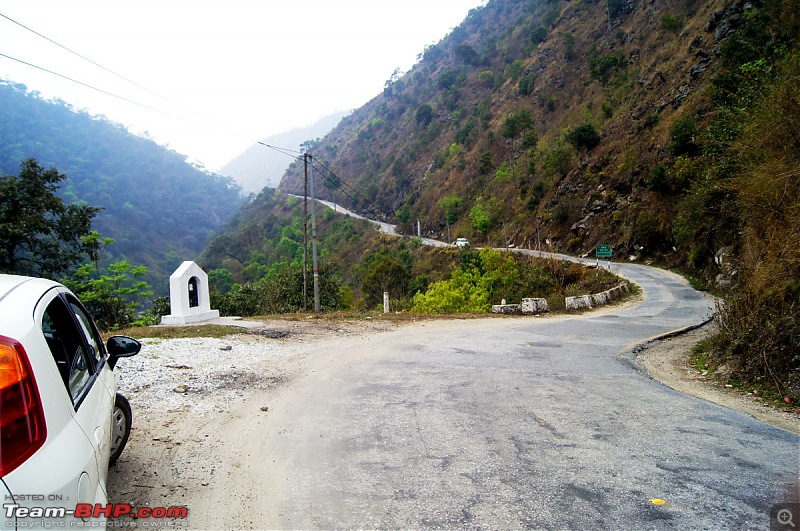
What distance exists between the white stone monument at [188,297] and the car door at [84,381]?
11.6 m

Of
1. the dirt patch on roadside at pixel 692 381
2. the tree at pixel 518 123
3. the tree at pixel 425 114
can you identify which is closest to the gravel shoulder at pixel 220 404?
the dirt patch on roadside at pixel 692 381

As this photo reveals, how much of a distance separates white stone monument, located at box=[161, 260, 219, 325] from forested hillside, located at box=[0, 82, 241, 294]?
5972 cm

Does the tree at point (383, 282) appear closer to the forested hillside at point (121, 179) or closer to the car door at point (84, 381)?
the car door at point (84, 381)

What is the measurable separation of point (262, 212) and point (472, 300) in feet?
270

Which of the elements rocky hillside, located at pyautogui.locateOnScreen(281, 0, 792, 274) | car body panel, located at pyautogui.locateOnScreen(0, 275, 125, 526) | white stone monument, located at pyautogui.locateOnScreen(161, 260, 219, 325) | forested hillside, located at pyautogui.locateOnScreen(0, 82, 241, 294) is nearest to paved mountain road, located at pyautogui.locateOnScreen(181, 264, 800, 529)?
car body panel, located at pyautogui.locateOnScreen(0, 275, 125, 526)

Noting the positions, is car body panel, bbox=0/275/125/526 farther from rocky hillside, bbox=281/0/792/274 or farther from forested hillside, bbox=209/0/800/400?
rocky hillside, bbox=281/0/792/274

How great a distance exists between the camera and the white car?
5.55 feet

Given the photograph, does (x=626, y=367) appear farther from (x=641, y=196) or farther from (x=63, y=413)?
(x=641, y=196)

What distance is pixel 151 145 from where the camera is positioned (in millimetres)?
133750

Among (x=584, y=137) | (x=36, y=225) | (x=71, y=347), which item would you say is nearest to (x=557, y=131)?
(x=584, y=137)

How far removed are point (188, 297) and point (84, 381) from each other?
12.7 metres

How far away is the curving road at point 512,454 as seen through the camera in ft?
10.4

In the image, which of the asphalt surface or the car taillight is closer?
the car taillight

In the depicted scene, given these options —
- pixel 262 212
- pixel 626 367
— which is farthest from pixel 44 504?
pixel 262 212
